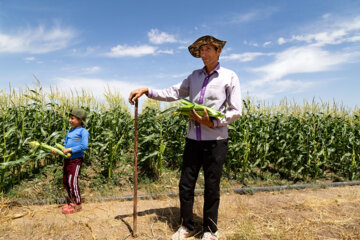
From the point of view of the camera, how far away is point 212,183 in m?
3.20

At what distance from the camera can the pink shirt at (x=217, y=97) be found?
3086 mm

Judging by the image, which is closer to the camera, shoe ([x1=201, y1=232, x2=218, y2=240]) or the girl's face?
shoe ([x1=201, y1=232, x2=218, y2=240])

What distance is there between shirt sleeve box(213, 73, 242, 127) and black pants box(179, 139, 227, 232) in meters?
0.28

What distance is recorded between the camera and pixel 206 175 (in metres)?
3.24

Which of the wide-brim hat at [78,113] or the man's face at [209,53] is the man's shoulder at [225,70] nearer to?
the man's face at [209,53]

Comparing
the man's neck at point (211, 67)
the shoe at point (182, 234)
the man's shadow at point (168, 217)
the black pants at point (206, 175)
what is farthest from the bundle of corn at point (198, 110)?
the man's shadow at point (168, 217)

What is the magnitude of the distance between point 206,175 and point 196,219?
1139mm

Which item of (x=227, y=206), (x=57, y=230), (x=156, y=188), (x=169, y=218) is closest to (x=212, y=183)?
(x=169, y=218)

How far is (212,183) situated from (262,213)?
175cm

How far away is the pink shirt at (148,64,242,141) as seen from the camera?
3086 millimetres

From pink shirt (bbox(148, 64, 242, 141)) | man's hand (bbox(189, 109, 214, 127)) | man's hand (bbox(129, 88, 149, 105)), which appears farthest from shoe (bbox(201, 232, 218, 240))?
man's hand (bbox(129, 88, 149, 105))

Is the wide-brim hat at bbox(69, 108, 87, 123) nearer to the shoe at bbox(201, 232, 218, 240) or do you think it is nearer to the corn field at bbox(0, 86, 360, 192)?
the corn field at bbox(0, 86, 360, 192)

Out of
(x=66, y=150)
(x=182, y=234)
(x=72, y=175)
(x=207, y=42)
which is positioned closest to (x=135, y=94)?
(x=207, y=42)

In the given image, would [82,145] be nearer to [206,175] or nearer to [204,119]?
[206,175]
